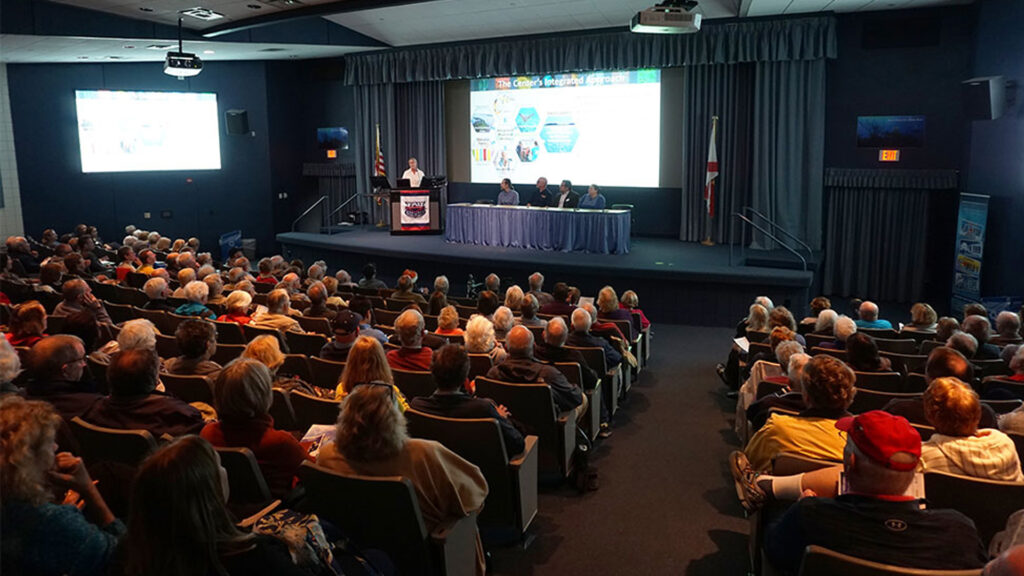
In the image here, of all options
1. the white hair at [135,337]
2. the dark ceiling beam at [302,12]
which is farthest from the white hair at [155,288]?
the dark ceiling beam at [302,12]

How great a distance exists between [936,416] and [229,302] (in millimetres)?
4826

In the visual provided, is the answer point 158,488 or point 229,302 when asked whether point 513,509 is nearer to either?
point 158,488

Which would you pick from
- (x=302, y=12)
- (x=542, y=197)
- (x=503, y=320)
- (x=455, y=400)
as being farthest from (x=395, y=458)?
(x=542, y=197)

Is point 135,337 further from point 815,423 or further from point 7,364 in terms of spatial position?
point 815,423

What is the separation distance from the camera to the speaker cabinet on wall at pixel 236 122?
15008 millimetres

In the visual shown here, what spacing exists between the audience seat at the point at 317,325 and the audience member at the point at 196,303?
0.75 meters

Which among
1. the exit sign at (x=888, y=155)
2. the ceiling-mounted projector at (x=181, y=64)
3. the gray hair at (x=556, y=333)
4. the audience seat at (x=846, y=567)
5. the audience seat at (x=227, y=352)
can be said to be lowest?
the audience seat at (x=227, y=352)

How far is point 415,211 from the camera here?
13.7 metres

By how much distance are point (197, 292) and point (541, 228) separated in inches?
253

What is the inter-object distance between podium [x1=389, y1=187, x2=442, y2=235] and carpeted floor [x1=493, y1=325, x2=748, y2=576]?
26.4 ft

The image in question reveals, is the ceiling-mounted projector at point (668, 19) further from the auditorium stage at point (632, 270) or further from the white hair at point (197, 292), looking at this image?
the white hair at point (197, 292)

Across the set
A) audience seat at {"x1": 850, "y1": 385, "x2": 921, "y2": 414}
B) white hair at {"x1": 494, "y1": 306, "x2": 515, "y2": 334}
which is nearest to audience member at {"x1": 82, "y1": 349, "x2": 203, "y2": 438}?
white hair at {"x1": 494, "y1": 306, "x2": 515, "y2": 334}

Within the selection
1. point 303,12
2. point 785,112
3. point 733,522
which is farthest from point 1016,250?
point 303,12

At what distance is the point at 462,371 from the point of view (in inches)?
139
